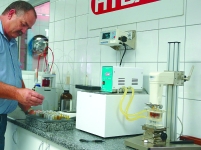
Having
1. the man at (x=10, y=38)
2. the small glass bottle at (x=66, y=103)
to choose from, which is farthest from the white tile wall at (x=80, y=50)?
the man at (x=10, y=38)

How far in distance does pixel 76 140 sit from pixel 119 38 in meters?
0.78

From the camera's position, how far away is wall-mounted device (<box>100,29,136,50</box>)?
185 centimetres

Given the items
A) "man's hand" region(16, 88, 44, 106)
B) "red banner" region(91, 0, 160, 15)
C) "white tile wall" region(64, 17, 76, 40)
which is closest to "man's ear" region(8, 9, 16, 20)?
"man's hand" region(16, 88, 44, 106)

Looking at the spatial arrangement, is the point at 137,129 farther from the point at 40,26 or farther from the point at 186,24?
the point at 40,26

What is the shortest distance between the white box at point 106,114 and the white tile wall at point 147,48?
0.26m

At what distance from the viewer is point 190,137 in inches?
56.2

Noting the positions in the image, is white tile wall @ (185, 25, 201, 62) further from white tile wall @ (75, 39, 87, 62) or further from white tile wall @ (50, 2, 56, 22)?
white tile wall @ (50, 2, 56, 22)

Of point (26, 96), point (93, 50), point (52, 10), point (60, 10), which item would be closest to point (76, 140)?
point (26, 96)

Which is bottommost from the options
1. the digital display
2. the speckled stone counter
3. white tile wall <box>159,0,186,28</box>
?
the speckled stone counter

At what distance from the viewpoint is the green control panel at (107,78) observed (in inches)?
63.4

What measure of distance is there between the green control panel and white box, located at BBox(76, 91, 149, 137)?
0.08 m

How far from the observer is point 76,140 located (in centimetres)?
151

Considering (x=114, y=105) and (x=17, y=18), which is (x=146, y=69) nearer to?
(x=114, y=105)

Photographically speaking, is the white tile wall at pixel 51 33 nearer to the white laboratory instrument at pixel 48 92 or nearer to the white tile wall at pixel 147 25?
the white laboratory instrument at pixel 48 92
